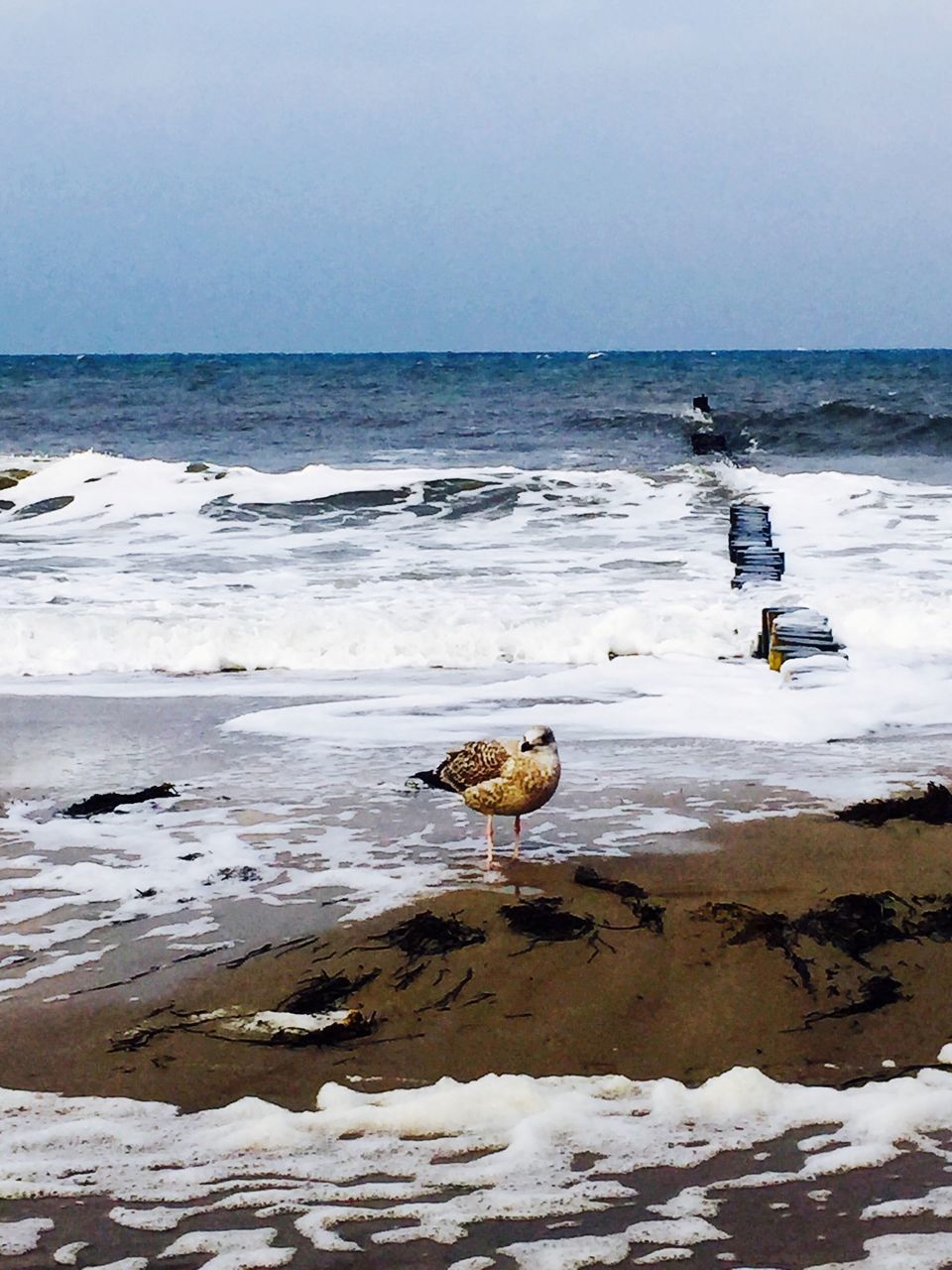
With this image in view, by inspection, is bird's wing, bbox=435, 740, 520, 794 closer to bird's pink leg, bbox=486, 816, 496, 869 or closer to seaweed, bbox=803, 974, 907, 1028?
bird's pink leg, bbox=486, 816, 496, 869

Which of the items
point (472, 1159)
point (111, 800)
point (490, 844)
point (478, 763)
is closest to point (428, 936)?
point (490, 844)

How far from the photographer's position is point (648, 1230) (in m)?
2.60

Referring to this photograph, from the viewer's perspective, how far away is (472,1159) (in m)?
2.94

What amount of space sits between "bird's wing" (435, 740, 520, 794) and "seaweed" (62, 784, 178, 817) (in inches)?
53.6

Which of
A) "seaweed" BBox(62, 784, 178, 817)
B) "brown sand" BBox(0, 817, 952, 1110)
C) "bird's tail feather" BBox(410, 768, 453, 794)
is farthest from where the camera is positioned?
"seaweed" BBox(62, 784, 178, 817)

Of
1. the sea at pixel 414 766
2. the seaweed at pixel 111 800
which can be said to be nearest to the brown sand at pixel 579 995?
the sea at pixel 414 766

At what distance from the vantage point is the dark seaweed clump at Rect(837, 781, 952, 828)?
512cm

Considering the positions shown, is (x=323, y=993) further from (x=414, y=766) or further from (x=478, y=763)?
(x=414, y=766)

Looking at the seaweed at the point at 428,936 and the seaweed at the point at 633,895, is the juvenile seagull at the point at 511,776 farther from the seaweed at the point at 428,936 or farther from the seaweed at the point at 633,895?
the seaweed at the point at 428,936

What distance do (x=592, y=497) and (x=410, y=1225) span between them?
16295 millimetres

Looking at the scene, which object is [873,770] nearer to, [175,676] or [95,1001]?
[95,1001]

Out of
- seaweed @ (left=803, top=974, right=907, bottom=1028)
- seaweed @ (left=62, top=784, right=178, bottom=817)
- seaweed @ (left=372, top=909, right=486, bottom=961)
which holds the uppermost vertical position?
seaweed @ (left=62, top=784, right=178, bottom=817)

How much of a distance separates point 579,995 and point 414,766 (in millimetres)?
2409

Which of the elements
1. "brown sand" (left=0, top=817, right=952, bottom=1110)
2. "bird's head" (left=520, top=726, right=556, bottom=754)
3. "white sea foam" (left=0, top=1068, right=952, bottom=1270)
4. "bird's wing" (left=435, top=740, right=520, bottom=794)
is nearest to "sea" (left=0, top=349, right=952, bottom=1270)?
"white sea foam" (left=0, top=1068, right=952, bottom=1270)
